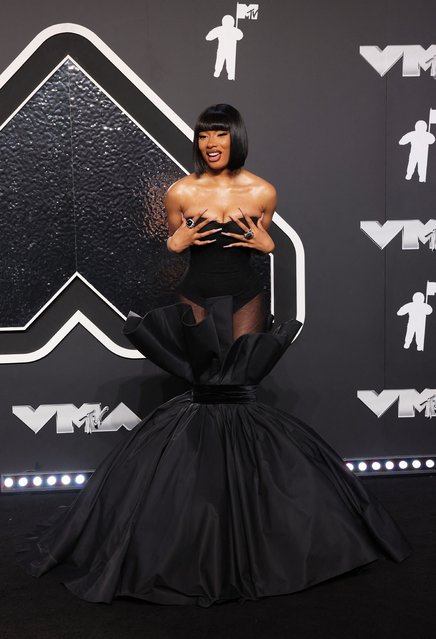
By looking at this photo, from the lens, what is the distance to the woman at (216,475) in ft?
7.36

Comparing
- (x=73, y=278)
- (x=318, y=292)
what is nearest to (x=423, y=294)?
(x=318, y=292)

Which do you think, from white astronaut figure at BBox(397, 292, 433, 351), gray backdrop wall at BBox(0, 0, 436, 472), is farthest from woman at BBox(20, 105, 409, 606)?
white astronaut figure at BBox(397, 292, 433, 351)

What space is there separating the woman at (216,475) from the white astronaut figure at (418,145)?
105 centimetres

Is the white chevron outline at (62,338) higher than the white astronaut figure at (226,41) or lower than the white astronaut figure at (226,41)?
lower

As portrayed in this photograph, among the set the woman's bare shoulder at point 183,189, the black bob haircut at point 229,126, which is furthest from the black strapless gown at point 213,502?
the black bob haircut at point 229,126

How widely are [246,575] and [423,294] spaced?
1809 mm

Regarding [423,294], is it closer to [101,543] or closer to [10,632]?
[101,543]

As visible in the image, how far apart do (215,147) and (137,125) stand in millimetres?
921

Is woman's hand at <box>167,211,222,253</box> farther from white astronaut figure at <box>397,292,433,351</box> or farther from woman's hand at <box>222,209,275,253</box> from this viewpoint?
white astronaut figure at <box>397,292,433,351</box>

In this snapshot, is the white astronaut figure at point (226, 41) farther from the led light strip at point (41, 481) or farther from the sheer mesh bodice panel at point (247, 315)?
the led light strip at point (41, 481)

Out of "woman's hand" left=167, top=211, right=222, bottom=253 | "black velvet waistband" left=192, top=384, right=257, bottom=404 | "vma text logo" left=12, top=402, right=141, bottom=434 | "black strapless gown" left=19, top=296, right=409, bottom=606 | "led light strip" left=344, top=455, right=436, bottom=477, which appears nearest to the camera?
"black strapless gown" left=19, top=296, right=409, bottom=606

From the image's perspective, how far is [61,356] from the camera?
3422 millimetres

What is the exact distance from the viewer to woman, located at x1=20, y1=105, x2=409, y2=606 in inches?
88.3

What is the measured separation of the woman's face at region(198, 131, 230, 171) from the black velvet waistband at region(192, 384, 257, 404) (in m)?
0.76
